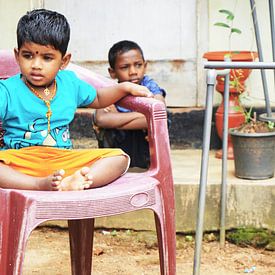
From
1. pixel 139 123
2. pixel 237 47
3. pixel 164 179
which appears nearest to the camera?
pixel 164 179

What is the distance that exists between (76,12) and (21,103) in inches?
95.4

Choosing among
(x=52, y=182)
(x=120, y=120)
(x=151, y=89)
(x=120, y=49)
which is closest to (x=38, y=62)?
(x=52, y=182)

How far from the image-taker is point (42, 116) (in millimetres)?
3027

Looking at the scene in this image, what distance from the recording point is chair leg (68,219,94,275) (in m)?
3.26

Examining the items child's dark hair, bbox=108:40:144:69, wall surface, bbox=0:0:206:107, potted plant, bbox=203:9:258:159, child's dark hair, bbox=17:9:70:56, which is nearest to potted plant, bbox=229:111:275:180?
potted plant, bbox=203:9:258:159

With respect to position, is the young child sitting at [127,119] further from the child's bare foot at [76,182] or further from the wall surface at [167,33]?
the wall surface at [167,33]

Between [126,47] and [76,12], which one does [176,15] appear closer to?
[76,12]

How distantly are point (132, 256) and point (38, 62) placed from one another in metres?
1.56

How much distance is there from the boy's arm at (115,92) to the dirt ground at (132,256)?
105 centimetres

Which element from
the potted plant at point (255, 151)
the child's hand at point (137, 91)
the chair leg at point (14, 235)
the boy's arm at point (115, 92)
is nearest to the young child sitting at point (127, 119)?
the boy's arm at point (115, 92)

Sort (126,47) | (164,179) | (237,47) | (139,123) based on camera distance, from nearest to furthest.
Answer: (164,179) → (139,123) → (126,47) → (237,47)

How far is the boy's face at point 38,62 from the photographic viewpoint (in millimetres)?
2973

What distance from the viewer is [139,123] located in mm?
3803

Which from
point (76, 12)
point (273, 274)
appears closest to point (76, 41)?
point (76, 12)
